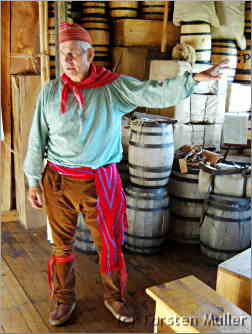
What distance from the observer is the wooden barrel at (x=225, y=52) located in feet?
14.5

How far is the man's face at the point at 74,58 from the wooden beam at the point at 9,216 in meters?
2.32

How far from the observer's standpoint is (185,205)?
3635 millimetres

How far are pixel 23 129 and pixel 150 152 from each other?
131 cm

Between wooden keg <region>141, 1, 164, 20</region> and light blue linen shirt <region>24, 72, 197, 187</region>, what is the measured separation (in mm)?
2562

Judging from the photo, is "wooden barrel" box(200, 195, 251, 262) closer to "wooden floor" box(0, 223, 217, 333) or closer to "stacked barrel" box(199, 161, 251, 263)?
"stacked barrel" box(199, 161, 251, 263)

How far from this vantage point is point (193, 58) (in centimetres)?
406

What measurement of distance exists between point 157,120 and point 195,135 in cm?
80

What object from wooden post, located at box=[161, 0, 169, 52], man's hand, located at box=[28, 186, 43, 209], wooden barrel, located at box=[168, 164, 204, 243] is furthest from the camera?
wooden post, located at box=[161, 0, 169, 52]

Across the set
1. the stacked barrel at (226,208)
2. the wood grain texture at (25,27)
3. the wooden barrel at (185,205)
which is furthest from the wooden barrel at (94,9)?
the stacked barrel at (226,208)

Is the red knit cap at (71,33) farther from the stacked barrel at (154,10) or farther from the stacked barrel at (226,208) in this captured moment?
the stacked barrel at (154,10)

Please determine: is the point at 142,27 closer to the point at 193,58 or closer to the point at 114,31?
the point at 114,31

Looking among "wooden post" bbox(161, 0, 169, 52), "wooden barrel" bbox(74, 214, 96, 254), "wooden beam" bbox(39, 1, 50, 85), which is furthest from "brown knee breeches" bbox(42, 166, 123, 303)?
"wooden post" bbox(161, 0, 169, 52)

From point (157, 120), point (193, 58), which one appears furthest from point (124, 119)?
point (193, 58)

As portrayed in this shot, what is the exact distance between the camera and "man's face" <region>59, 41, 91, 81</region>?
7.50ft
